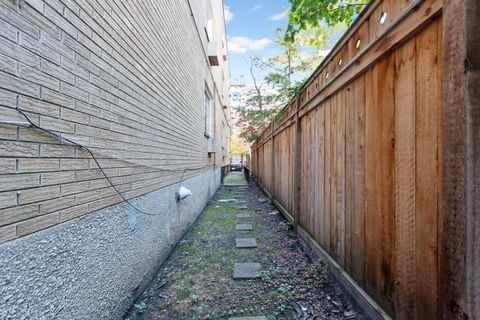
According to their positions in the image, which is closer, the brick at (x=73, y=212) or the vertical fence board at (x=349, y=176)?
the brick at (x=73, y=212)

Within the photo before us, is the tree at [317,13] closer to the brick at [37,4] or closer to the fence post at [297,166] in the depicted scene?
the fence post at [297,166]

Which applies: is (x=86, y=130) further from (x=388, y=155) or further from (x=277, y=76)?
(x=277, y=76)

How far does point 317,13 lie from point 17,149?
4.42m

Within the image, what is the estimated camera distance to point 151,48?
282 cm

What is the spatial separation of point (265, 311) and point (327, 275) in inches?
28.5

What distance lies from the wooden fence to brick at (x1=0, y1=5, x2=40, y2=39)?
1776 mm

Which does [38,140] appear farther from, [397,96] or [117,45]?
[397,96]

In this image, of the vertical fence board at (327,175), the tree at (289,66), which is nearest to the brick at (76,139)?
the vertical fence board at (327,175)

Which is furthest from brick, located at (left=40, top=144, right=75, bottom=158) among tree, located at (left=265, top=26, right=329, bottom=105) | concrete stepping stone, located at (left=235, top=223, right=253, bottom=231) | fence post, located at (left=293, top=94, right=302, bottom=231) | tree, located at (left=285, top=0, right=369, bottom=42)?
tree, located at (left=265, top=26, right=329, bottom=105)

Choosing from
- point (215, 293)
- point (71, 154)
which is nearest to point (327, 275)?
point (215, 293)

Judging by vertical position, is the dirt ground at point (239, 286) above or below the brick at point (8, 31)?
below

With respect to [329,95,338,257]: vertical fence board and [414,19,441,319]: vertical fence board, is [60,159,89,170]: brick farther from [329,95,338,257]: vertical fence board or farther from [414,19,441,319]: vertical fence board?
[329,95,338,257]: vertical fence board

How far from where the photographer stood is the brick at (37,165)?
3.76ft

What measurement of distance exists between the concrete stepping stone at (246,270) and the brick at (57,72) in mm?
2308
